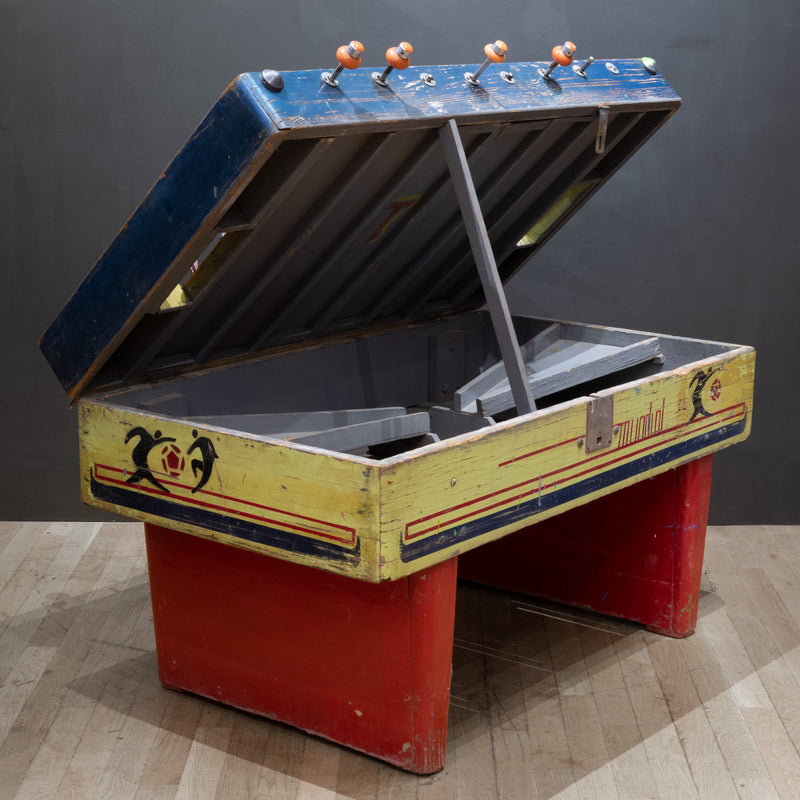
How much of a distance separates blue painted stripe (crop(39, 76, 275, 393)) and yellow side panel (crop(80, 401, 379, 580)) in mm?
190

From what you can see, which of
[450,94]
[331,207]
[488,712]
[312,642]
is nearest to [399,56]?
[450,94]

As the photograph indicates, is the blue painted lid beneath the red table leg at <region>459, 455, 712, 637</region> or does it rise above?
above

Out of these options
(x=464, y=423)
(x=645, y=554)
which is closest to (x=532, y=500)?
(x=464, y=423)

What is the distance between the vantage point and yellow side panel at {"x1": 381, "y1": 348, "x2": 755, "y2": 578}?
9.45 feet

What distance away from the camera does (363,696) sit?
3.23 metres

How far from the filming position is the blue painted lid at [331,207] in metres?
2.88

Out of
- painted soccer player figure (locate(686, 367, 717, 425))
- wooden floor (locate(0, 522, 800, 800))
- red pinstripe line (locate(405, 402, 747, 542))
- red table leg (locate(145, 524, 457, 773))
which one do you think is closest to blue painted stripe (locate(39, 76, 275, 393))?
red table leg (locate(145, 524, 457, 773))

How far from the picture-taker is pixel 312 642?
3.28 meters

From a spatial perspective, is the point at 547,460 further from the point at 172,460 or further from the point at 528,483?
the point at 172,460

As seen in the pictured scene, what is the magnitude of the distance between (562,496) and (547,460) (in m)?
0.14

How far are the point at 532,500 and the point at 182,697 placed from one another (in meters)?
1.24

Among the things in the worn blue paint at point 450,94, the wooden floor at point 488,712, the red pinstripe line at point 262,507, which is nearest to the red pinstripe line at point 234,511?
the red pinstripe line at point 262,507

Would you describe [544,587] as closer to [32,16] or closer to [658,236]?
[658,236]

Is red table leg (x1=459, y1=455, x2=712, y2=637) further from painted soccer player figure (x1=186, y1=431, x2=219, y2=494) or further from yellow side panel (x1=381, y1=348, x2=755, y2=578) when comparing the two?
painted soccer player figure (x1=186, y1=431, x2=219, y2=494)
